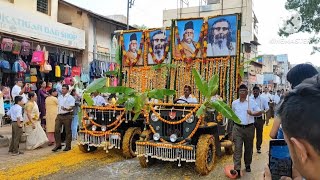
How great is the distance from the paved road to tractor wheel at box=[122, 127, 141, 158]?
18 cm

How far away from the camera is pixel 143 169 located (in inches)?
267

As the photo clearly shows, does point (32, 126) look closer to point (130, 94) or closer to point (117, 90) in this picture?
point (130, 94)

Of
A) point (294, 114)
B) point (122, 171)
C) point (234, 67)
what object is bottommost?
point (122, 171)

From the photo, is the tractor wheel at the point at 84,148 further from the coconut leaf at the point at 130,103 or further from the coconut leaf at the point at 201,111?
the coconut leaf at the point at 201,111

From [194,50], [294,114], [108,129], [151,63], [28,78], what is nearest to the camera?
[294,114]

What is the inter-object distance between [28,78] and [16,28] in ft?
6.54

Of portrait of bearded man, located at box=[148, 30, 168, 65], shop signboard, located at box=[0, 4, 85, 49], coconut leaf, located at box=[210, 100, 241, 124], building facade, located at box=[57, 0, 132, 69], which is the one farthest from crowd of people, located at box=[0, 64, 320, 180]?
building facade, located at box=[57, 0, 132, 69]

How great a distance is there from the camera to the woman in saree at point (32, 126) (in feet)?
28.8

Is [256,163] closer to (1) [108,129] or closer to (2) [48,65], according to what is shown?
(1) [108,129]

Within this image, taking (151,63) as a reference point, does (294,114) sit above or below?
below

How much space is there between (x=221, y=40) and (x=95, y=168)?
178 inches

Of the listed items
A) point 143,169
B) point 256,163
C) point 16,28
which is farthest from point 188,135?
point 16,28

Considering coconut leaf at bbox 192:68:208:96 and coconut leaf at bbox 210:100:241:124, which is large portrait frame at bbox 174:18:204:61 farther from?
coconut leaf at bbox 210:100:241:124

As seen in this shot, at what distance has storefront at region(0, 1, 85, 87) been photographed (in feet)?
38.0
